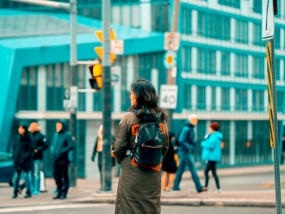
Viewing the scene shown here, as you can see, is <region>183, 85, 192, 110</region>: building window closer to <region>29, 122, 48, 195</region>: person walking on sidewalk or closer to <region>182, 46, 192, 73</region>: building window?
<region>182, 46, 192, 73</region>: building window

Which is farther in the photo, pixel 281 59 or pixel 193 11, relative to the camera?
pixel 281 59

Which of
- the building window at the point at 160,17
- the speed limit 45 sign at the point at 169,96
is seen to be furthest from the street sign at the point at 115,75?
the building window at the point at 160,17

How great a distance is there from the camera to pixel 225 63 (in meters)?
64.0

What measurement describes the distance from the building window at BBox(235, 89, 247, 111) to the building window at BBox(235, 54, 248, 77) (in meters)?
1.16

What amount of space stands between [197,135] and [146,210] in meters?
52.2

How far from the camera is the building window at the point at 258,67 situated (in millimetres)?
67875

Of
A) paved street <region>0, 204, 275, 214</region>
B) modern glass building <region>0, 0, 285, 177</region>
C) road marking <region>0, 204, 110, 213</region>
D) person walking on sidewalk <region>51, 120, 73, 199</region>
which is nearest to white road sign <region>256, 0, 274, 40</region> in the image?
paved street <region>0, 204, 275, 214</region>

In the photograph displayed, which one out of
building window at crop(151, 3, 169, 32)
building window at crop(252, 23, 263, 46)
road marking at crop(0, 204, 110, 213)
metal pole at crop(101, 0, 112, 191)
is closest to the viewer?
road marking at crop(0, 204, 110, 213)

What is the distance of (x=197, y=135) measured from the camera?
198 feet

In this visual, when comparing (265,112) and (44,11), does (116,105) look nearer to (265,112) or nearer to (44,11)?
(44,11)

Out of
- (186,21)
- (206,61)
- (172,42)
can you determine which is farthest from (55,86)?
(172,42)

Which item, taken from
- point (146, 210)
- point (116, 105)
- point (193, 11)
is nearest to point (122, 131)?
point (146, 210)

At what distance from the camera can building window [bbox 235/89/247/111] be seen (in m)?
65.6

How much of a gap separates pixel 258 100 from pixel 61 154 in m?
49.8
